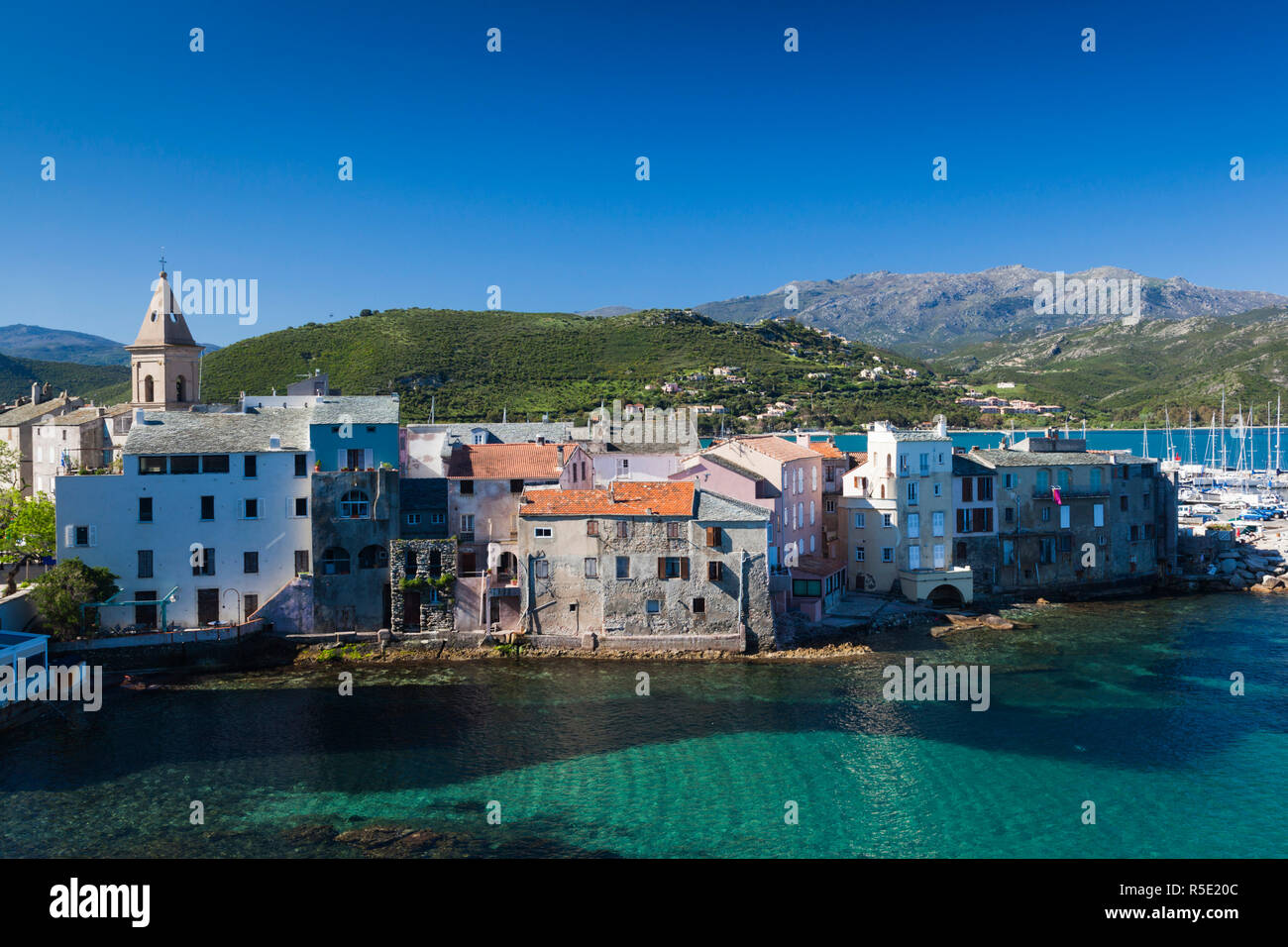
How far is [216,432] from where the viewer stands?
4766 centimetres

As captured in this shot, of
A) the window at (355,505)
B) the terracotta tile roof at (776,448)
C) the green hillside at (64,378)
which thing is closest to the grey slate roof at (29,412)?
the window at (355,505)

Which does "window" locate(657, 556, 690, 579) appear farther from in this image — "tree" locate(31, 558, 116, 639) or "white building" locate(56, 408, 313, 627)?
"tree" locate(31, 558, 116, 639)

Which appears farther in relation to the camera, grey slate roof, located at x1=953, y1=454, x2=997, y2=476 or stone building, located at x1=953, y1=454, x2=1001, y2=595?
grey slate roof, located at x1=953, y1=454, x2=997, y2=476

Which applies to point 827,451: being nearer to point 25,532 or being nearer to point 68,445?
point 25,532

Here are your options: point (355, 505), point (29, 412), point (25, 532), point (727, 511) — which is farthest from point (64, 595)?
point (727, 511)

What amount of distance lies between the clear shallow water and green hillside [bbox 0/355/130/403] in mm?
105609

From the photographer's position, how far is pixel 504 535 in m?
49.8

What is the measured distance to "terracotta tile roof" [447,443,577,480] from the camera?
4978 centimetres

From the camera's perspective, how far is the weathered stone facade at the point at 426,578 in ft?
150

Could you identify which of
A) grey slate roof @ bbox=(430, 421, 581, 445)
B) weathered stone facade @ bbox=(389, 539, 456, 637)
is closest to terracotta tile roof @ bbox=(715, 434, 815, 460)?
grey slate roof @ bbox=(430, 421, 581, 445)

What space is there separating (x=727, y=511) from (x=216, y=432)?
28460 millimetres

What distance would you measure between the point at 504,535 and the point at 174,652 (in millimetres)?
17717

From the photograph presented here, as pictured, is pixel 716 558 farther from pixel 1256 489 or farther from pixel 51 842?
pixel 1256 489

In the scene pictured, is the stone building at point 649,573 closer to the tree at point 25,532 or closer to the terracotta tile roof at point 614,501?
the terracotta tile roof at point 614,501
